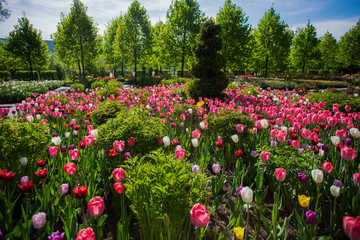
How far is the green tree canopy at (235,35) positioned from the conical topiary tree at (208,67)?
39.2ft

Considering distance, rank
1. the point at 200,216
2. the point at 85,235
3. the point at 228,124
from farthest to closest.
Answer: the point at 228,124 → the point at 200,216 → the point at 85,235

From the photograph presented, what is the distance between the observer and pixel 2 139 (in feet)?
8.64

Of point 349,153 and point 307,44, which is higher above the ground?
point 307,44

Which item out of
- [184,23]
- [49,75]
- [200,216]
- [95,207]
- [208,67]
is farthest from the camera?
[49,75]

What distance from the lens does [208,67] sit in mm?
9812

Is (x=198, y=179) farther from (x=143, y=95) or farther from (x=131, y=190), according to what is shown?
(x=143, y=95)

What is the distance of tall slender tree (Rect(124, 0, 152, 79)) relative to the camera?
24.2 meters

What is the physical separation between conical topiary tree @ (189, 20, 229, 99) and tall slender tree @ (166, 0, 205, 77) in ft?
36.8

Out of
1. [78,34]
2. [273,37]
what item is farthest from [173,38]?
[273,37]

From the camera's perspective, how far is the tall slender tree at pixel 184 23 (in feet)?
68.6

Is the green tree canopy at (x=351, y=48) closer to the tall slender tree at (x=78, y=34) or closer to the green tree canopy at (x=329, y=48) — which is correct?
the green tree canopy at (x=329, y=48)

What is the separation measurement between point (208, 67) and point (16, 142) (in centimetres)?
844

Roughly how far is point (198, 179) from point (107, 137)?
169 centimetres

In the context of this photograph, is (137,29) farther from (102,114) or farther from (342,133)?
(342,133)
